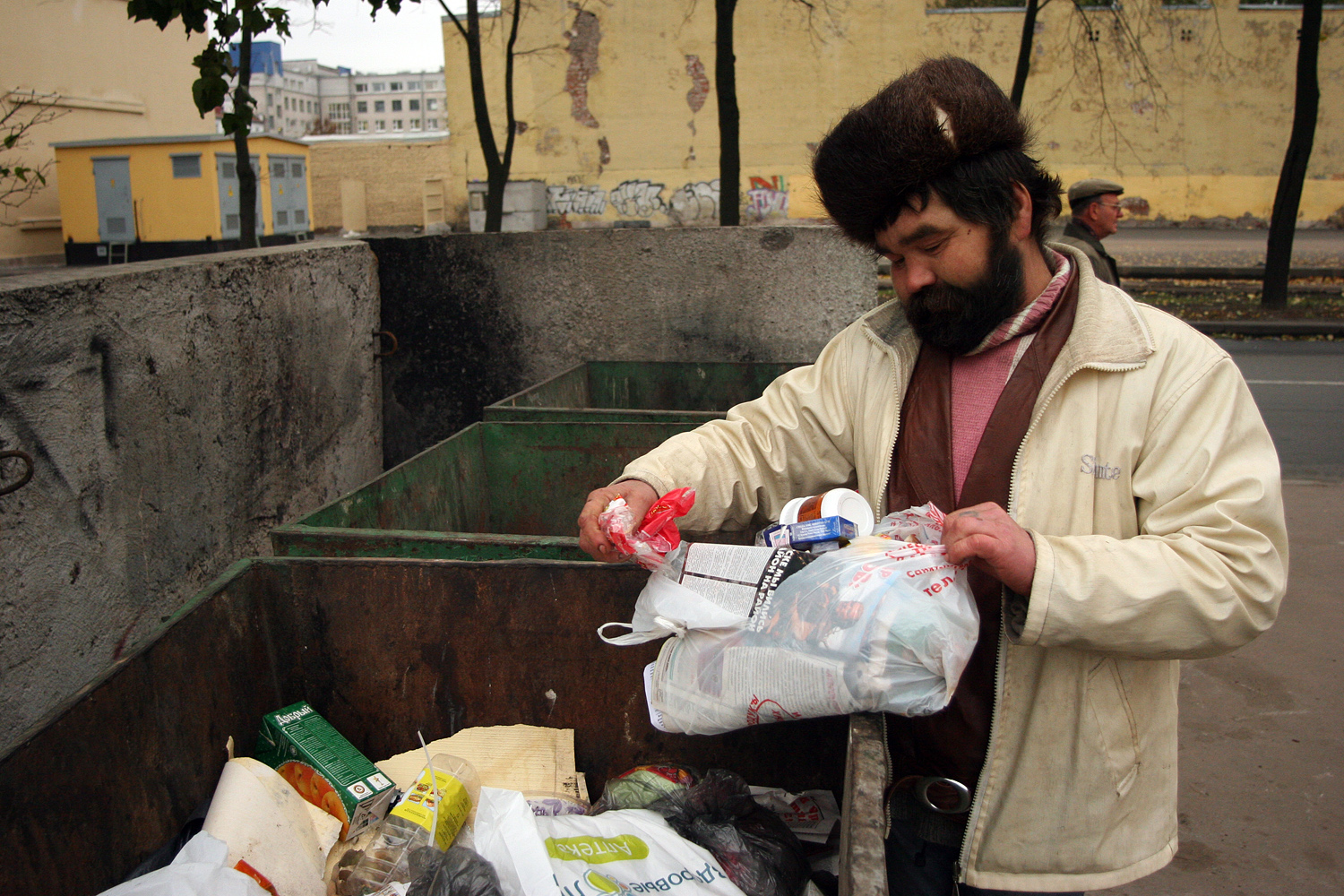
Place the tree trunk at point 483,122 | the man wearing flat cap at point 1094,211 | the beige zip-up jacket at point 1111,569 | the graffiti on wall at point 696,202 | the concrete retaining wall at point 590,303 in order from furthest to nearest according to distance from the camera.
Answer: the graffiti on wall at point 696,202 → the tree trunk at point 483,122 → the man wearing flat cap at point 1094,211 → the concrete retaining wall at point 590,303 → the beige zip-up jacket at point 1111,569

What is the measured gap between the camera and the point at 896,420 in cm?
174

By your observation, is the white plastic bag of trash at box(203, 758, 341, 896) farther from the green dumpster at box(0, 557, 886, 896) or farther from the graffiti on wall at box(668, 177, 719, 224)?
the graffiti on wall at box(668, 177, 719, 224)

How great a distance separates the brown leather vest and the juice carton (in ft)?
3.43

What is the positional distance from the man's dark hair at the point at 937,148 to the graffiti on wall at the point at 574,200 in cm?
2621

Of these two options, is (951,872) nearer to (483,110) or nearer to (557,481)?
(557,481)

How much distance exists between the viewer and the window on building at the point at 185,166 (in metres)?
18.0

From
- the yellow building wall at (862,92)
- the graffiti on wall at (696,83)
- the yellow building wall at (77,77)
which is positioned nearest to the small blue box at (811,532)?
the yellow building wall at (77,77)

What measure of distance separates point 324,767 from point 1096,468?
1588mm

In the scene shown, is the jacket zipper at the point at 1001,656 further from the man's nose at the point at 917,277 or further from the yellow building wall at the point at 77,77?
the yellow building wall at the point at 77,77

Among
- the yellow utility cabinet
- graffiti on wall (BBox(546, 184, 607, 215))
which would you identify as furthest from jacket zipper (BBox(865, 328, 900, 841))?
graffiti on wall (BBox(546, 184, 607, 215))

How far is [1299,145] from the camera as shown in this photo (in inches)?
480

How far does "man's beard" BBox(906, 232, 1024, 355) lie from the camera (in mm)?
1594

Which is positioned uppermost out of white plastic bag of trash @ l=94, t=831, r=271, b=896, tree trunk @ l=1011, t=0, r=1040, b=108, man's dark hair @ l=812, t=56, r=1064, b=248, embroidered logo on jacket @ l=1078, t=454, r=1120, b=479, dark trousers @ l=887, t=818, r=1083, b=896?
tree trunk @ l=1011, t=0, r=1040, b=108

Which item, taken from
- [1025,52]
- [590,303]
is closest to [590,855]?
[590,303]
